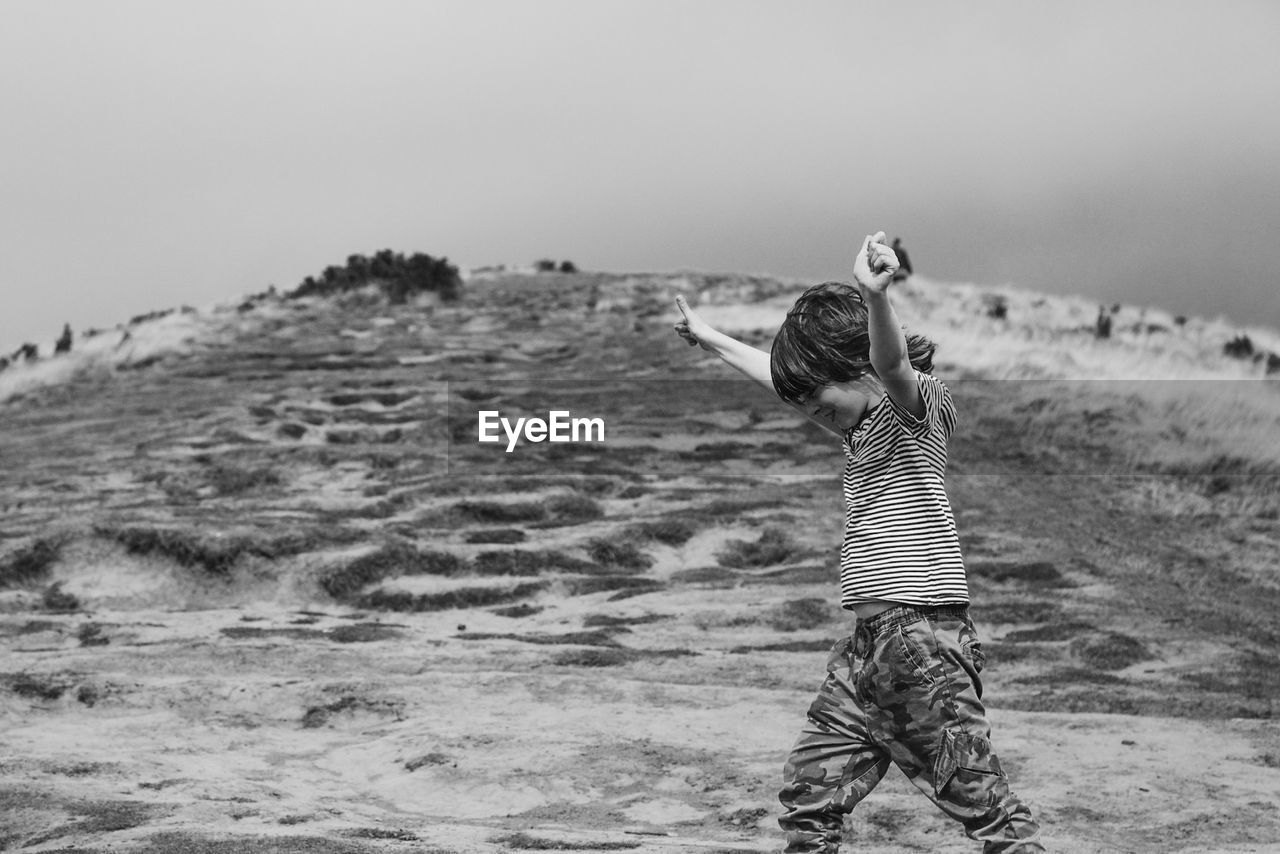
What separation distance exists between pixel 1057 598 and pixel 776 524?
A: 15.0ft

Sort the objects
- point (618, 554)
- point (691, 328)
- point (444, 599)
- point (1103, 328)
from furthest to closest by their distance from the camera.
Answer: point (1103, 328)
point (618, 554)
point (444, 599)
point (691, 328)

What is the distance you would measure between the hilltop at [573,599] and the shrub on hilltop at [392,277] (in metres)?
16.3

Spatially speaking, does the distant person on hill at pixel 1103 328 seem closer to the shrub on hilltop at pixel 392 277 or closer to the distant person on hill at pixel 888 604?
the shrub on hilltop at pixel 392 277

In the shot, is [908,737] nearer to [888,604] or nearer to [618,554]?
[888,604]

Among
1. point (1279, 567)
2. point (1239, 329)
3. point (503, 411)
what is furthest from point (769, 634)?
point (1239, 329)

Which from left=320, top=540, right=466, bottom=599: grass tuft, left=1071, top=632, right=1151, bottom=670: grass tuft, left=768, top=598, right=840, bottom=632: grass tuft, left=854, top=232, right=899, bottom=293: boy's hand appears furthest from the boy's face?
left=320, top=540, right=466, bottom=599: grass tuft

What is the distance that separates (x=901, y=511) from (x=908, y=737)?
2.46 ft

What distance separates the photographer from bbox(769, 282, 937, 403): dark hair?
499 cm

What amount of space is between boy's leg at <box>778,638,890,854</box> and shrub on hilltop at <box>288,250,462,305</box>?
43265mm

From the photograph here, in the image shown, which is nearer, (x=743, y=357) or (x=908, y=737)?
(x=908, y=737)

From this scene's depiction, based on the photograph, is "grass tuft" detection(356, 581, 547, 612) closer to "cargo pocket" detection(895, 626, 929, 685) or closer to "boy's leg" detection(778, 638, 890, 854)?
"boy's leg" detection(778, 638, 890, 854)

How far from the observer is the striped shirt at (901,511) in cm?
471

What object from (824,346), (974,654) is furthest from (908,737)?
(824,346)

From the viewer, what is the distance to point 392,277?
164ft
